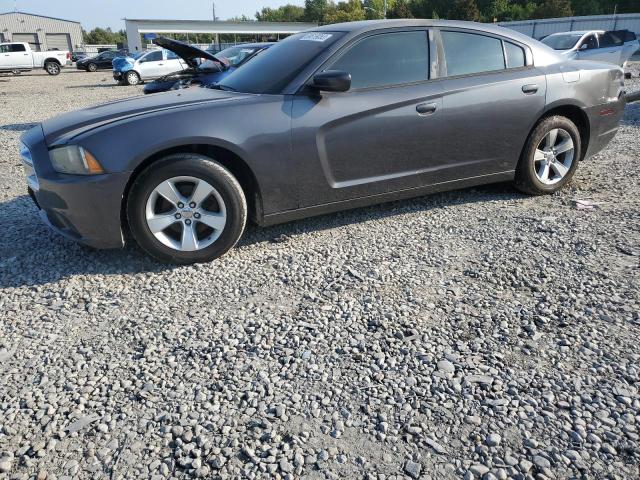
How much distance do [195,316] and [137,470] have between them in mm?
1111

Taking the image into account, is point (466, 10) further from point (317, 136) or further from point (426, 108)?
point (317, 136)

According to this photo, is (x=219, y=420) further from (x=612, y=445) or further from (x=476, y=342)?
(x=612, y=445)

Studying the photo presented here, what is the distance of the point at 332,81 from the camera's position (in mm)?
3473

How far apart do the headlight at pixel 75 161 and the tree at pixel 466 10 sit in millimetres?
48138

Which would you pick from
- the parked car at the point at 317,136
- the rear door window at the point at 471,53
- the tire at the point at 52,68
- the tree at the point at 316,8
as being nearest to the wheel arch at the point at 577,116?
the parked car at the point at 317,136

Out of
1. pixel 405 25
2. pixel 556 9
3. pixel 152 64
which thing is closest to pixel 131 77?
pixel 152 64

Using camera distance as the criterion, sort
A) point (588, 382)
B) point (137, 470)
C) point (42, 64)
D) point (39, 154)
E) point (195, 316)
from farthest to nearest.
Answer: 1. point (42, 64)
2. point (39, 154)
3. point (195, 316)
4. point (588, 382)
5. point (137, 470)

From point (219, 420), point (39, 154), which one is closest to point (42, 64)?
point (39, 154)

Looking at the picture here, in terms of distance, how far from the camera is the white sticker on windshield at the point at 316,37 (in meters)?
3.99

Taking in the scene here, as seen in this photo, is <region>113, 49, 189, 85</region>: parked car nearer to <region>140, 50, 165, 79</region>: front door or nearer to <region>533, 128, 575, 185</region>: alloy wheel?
<region>140, 50, 165, 79</region>: front door

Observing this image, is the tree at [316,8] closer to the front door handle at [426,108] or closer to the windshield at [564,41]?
the windshield at [564,41]

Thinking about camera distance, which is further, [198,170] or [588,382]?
[198,170]

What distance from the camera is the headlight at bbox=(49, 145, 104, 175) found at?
318cm

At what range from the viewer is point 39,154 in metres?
3.31
